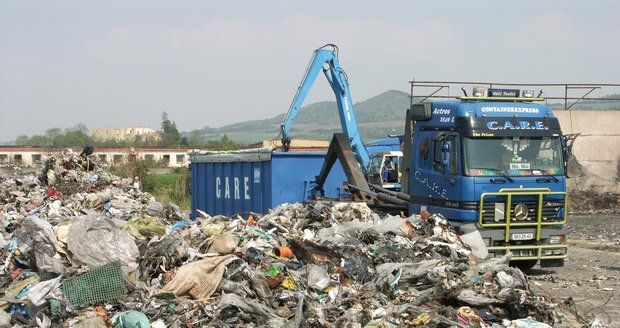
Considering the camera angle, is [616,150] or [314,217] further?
[616,150]

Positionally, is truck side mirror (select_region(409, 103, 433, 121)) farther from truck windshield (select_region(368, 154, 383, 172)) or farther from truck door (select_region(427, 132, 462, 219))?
truck windshield (select_region(368, 154, 383, 172))

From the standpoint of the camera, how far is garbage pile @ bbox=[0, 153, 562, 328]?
762 cm

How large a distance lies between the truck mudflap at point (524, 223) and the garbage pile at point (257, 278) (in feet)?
3.46

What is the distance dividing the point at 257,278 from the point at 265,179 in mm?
7520

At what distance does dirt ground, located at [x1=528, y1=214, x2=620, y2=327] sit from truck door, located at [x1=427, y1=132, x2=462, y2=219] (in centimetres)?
169

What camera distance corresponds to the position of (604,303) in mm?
9750

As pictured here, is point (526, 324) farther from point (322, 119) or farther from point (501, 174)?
point (322, 119)

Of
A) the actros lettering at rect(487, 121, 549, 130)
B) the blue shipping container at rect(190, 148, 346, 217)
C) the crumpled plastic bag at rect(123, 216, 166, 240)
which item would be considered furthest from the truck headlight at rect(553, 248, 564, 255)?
the crumpled plastic bag at rect(123, 216, 166, 240)

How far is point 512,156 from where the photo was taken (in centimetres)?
1127

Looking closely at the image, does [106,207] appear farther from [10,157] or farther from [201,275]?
[10,157]

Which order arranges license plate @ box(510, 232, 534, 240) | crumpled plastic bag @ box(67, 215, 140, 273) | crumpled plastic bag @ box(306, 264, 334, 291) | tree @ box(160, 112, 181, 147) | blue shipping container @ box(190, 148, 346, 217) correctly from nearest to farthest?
crumpled plastic bag @ box(306, 264, 334, 291) < crumpled plastic bag @ box(67, 215, 140, 273) < license plate @ box(510, 232, 534, 240) < blue shipping container @ box(190, 148, 346, 217) < tree @ box(160, 112, 181, 147)

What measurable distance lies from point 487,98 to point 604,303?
3781mm

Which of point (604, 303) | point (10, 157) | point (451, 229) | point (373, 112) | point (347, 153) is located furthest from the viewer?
point (373, 112)

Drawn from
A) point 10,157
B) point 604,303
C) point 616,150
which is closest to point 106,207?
point 604,303
